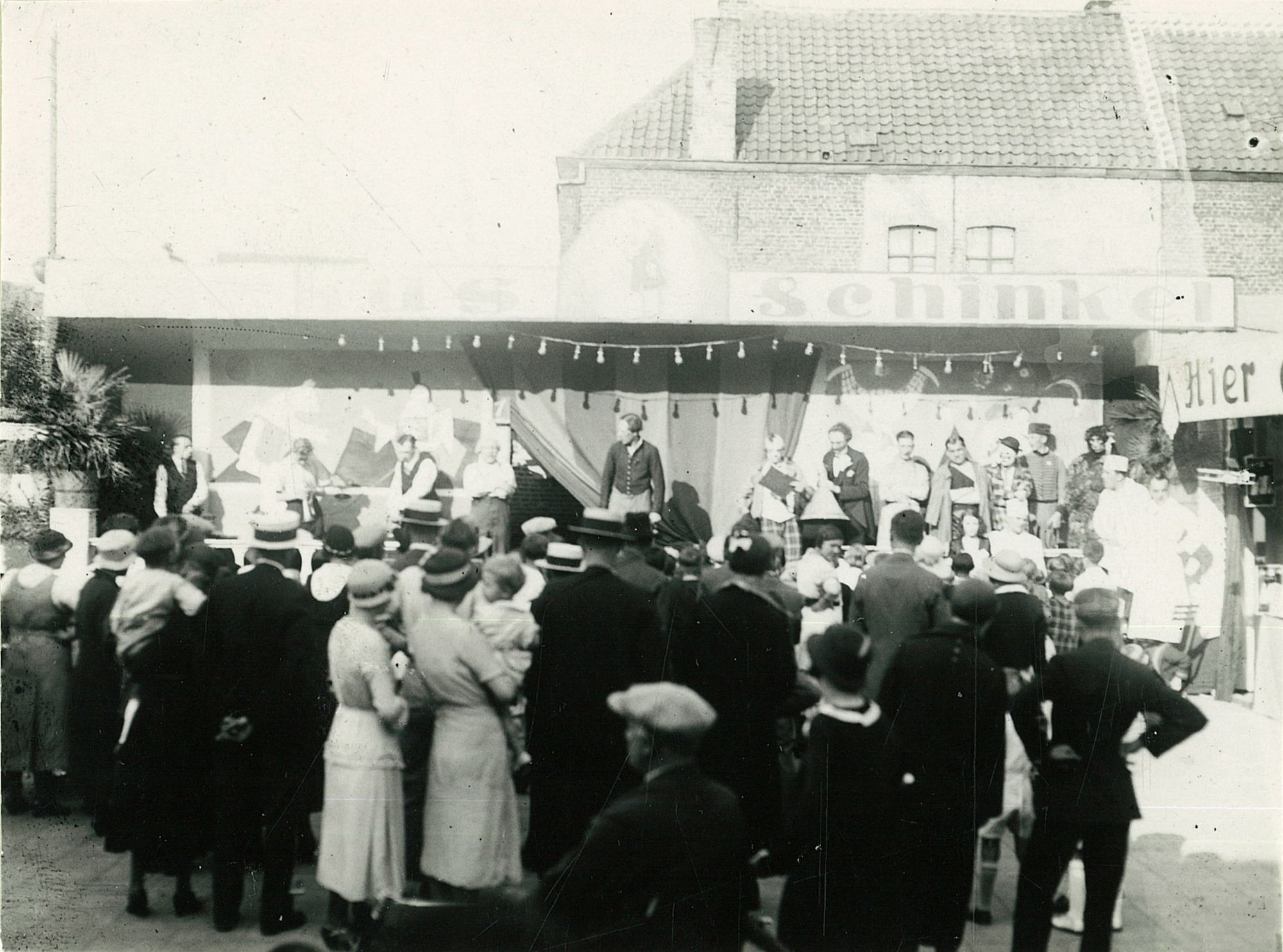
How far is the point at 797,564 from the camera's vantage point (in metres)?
8.20

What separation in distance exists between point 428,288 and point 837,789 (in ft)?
17.1

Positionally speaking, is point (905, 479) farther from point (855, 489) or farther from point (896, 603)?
point (896, 603)

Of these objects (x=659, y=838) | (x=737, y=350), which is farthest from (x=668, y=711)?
(x=737, y=350)

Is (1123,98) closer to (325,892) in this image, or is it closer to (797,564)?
(797,564)

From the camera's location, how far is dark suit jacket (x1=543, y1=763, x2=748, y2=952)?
342cm

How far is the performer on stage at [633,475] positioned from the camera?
8.51 metres

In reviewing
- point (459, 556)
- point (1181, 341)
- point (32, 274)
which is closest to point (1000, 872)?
point (459, 556)

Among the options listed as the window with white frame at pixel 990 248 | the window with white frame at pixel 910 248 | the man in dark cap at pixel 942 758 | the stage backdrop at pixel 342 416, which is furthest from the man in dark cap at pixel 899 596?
the window with white frame at pixel 910 248

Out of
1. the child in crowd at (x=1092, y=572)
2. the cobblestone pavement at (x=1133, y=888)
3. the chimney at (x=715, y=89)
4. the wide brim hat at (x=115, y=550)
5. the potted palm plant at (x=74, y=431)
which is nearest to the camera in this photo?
the cobblestone pavement at (x=1133, y=888)

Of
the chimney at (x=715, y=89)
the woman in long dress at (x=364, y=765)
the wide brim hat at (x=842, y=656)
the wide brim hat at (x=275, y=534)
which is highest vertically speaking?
the chimney at (x=715, y=89)

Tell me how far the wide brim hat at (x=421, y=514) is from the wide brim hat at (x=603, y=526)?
1706 mm

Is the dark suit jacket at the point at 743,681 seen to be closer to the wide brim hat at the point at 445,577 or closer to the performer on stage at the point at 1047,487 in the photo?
the wide brim hat at the point at 445,577

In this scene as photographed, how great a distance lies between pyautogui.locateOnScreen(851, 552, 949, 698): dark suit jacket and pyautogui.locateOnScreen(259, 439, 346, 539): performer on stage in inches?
182

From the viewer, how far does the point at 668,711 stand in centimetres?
352
